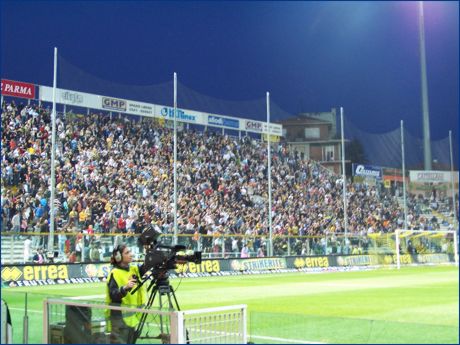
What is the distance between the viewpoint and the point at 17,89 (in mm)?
21406

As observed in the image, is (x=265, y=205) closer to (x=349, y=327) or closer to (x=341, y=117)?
(x=341, y=117)

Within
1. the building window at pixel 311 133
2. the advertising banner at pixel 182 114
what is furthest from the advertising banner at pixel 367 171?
the advertising banner at pixel 182 114

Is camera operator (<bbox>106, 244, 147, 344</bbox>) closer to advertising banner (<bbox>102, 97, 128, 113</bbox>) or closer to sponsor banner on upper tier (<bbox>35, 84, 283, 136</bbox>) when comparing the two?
sponsor banner on upper tier (<bbox>35, 84, 283, 136</bbox>)

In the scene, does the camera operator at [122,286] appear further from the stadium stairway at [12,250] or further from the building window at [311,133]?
the building window at [311,133]

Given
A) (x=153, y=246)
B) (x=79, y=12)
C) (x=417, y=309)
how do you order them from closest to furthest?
(x=153, y=246), (x=417, y=309), (x=79, y=12)

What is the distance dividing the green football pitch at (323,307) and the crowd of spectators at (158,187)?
321 cm

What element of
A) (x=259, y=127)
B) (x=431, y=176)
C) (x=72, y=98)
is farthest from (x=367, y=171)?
(x=72, y=98)

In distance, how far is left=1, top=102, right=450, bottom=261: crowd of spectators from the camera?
794 inches

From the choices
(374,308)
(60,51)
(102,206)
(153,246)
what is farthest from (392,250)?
(153,246)

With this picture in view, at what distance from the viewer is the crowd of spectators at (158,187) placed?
20172 millimetres

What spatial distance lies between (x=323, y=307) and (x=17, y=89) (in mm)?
13951

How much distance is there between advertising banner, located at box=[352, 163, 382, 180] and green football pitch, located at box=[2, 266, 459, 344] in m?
15.9

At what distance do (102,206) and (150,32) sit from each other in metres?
11.1

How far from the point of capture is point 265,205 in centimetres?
2905
